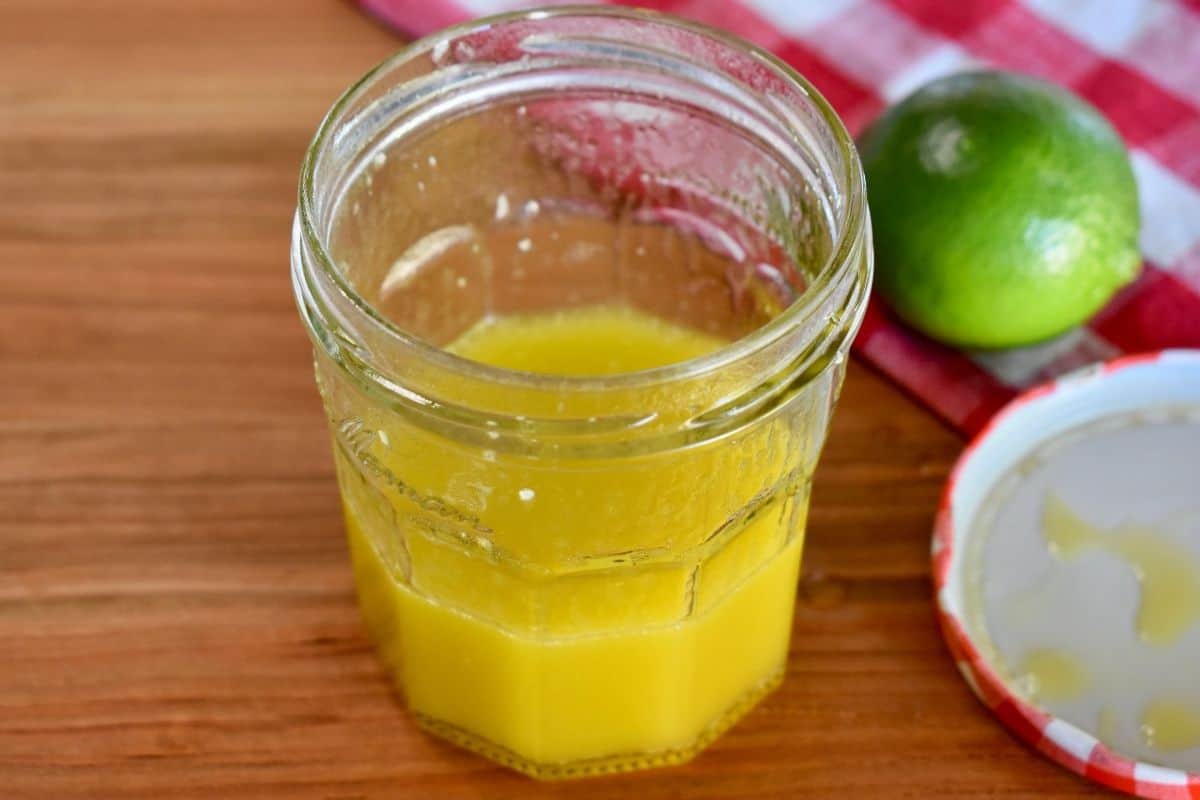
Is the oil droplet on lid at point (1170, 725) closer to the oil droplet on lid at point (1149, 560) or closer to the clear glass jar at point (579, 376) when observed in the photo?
the oil droplet on lid at point (1149, 560)

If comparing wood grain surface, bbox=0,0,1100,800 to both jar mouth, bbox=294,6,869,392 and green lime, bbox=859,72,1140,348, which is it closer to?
green lime, bbox=859,72,1140,348

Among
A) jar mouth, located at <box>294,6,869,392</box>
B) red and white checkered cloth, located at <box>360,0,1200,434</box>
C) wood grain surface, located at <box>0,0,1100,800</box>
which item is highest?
jar mouth, located at <box>294,6,869,392</box>

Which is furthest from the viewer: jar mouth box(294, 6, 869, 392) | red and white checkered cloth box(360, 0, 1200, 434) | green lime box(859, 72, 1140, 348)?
red and white checkered cloth box(360, 0, 1200, 434)

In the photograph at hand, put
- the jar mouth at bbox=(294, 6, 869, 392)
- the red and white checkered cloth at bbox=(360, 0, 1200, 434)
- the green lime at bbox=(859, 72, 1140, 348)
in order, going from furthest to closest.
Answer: the red and white checkered cloth at bbox=(360, 0, 1200, 434) < the green lime at bbox=(859, 72, 1140, 348) < the jar mouth at bbox=(294, 6, 869, 392)

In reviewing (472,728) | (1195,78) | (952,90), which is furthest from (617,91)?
(1195,78)

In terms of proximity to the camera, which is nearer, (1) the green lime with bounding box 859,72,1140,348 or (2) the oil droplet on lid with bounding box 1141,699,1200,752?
(2) the oil droplet on lid with bounding box 1141,699,1200,752

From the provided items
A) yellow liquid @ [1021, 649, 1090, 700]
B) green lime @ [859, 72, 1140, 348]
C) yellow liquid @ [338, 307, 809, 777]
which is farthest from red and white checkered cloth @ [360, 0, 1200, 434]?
yellow liquid @ [338, 307, 809, 777]

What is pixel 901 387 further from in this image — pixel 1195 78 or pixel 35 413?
pixel 35 413
